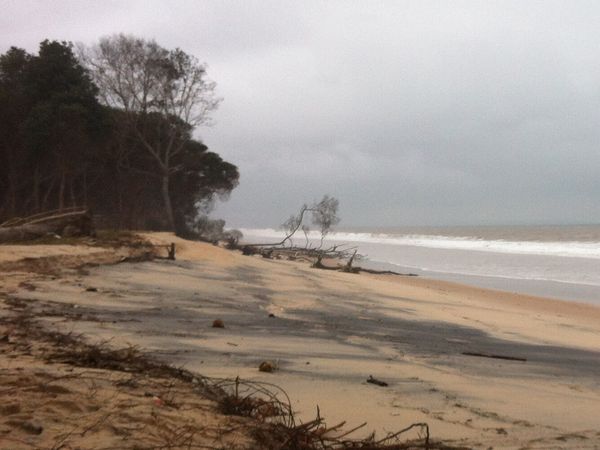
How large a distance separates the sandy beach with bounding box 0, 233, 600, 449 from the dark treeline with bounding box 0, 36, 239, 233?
46.8 feet

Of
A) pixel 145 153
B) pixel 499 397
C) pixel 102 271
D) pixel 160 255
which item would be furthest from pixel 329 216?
pixel 499 397

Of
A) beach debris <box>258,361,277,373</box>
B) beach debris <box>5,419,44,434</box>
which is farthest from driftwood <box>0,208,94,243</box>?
beach debris <box>5,419,44,434</box>

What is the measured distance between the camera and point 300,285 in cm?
1159

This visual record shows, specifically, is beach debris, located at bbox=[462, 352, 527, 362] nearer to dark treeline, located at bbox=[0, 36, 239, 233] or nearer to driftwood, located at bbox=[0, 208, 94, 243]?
driftwood, located at bbox=[0, 208, 94, 243]

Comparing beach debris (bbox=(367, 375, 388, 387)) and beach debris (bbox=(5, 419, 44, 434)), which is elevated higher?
beach debris (bbox=(367, 375, 388, 387))

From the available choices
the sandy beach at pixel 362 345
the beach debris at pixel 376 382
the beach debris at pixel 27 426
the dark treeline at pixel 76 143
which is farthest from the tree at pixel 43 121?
the beach debris at pixel 27 426

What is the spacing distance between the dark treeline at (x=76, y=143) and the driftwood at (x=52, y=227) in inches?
342

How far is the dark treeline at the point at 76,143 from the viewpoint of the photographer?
22.8 m

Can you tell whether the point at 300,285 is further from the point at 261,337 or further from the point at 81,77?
the point at 81,77

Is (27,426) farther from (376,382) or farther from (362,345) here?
(362,345)

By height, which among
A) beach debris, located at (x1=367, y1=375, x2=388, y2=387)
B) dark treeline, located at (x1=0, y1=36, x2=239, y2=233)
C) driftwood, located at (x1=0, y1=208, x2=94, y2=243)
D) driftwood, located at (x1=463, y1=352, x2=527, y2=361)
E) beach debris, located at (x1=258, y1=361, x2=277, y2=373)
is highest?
dark treeline, located at (x1=0, y1=36, x2=239, y2=233)

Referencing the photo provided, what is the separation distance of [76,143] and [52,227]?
12219 millimetres

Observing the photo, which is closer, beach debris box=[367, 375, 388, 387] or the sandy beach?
the sandy beach

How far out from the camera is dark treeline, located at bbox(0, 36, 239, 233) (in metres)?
22.8
